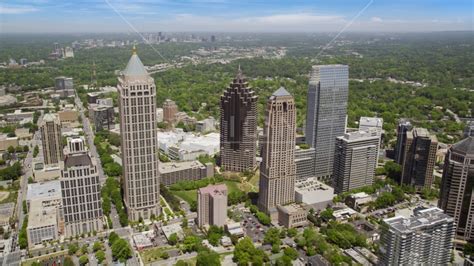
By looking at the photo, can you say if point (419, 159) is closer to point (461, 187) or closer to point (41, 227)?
point (461, 187)

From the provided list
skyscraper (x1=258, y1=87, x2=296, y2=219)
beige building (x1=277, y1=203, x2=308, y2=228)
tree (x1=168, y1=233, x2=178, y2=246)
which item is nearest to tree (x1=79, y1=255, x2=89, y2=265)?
tree (x1=168, y1=233, x2=178, y2=246)

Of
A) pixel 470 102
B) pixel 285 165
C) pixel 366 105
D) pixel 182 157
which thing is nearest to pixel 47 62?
pixel 182 157

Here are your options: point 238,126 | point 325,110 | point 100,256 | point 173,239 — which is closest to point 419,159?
point 325,110

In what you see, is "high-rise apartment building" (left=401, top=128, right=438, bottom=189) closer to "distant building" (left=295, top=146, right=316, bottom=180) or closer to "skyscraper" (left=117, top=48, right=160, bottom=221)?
"distant building" (left=295, top=146, right=316, bottom=180)

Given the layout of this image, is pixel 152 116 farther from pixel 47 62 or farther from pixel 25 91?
pixel 47 62

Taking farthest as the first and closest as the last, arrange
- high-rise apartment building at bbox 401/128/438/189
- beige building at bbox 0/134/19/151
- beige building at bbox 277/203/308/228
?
1. beige building at bbox 0/134/19/151
2. high-rise apartment building at bbox 401/128/438/189
3. beige building at bbox 277/203/308/228

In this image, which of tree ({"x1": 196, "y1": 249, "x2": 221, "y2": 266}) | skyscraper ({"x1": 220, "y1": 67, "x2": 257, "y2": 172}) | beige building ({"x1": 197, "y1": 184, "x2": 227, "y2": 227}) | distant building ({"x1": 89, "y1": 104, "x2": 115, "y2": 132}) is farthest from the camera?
distant building ({"x1": 89, "y1": 104, "x2": 115, "y2": 132})

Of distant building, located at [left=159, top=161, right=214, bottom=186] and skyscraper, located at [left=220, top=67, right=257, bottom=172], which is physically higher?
skyscraper, located at [left=220, top=67, right=257, bottom=172]
